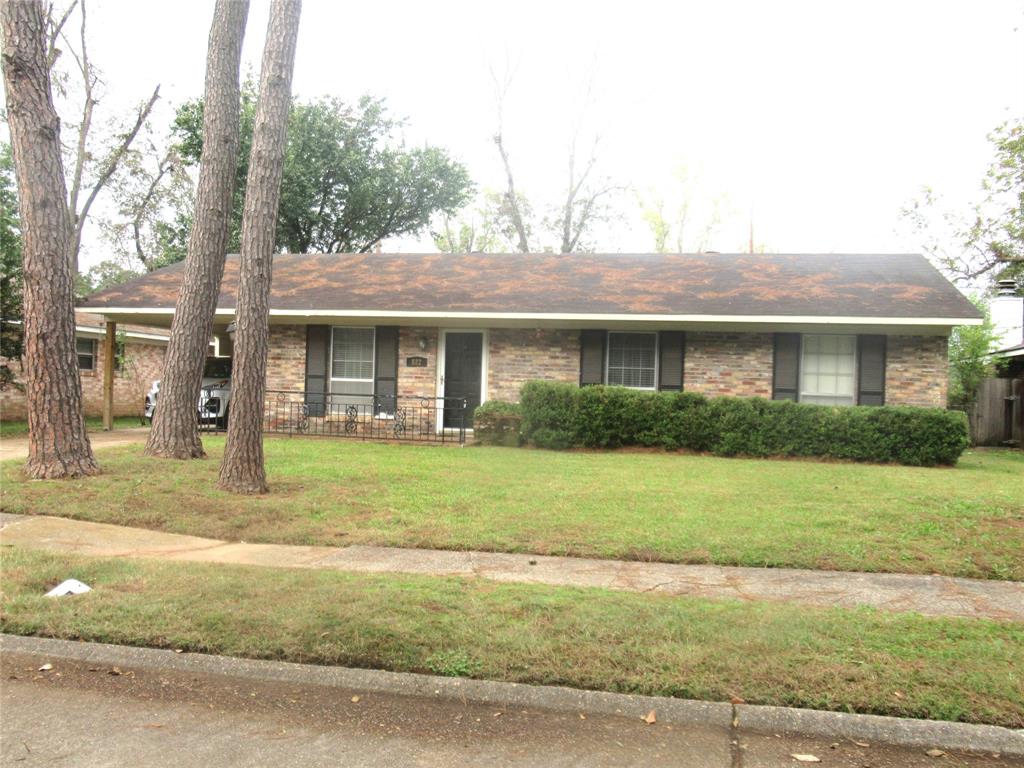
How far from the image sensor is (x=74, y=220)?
96.0 feet

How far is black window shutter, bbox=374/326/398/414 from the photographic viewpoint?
56.7ft

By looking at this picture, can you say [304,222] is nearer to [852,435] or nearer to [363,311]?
[363,311]

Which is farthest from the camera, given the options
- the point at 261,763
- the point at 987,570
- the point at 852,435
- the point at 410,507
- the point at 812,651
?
the point at 852,435

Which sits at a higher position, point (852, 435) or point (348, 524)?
point (852, 435)

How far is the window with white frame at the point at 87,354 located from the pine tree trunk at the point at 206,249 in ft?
47.2

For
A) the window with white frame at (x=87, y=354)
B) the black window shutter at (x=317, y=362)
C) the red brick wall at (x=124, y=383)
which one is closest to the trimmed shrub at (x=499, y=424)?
the black window shutter at (x=317, y=362)

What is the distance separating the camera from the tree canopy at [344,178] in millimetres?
28062

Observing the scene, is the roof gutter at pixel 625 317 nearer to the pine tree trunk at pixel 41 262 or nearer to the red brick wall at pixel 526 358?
the red brick wall at pixel 526 358

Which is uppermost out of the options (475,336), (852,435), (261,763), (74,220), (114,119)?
(114,119)

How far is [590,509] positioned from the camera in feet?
28.1

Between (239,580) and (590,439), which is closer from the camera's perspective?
(239,580)

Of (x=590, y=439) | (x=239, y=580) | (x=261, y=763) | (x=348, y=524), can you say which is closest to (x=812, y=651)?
(x=261, y=763)

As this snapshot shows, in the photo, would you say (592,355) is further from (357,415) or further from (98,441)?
(98,441)

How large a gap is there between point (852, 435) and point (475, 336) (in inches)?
303
